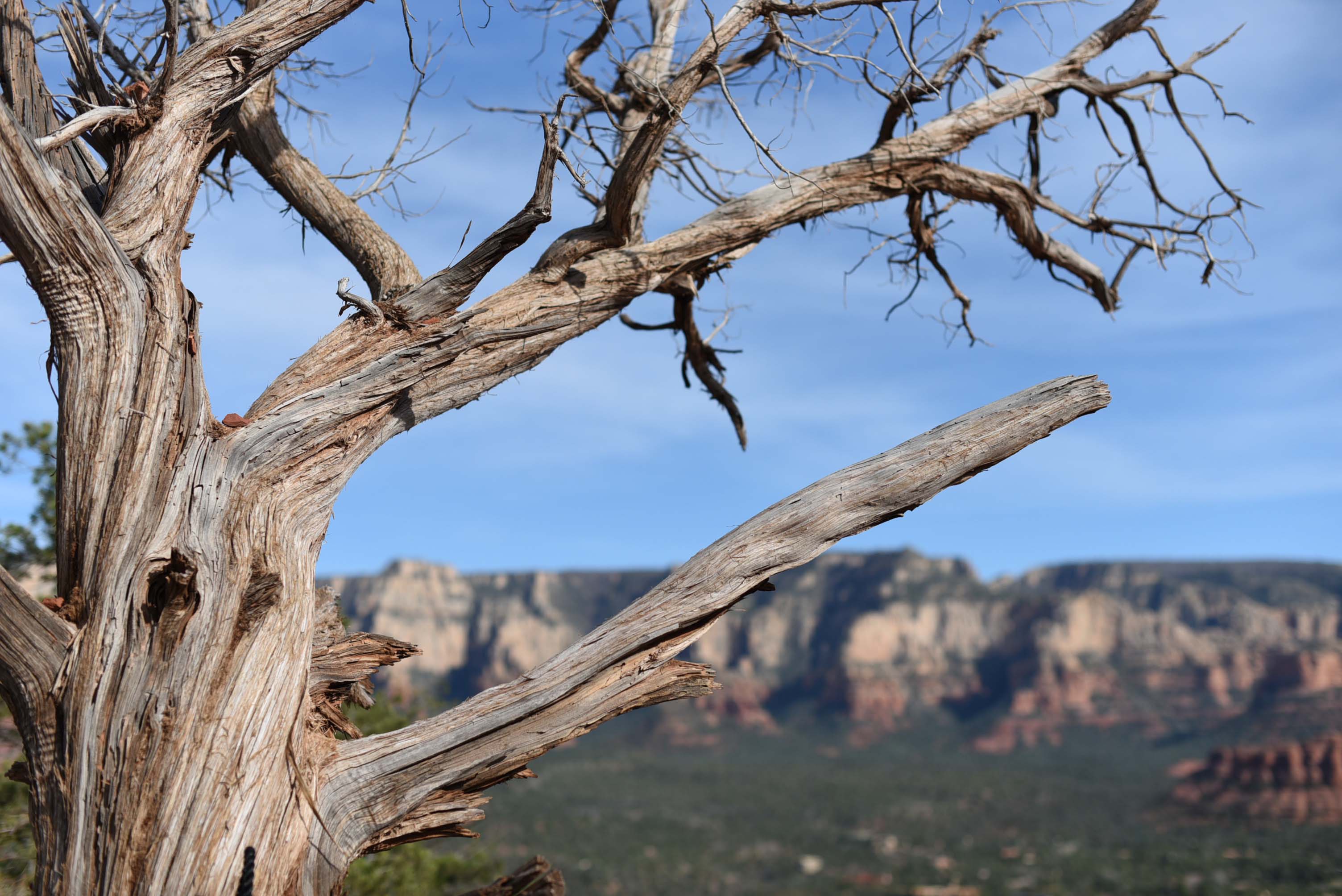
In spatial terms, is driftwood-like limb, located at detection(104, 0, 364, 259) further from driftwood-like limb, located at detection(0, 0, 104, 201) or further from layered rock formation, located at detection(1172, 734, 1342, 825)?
layered rock formation, located at detection(1172, 734, 1342, 825)

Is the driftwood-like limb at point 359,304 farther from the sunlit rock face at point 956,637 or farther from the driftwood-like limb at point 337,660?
the sunlit rock face at point 956,637

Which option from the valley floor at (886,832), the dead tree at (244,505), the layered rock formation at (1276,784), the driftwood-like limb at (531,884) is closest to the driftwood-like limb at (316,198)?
the dead tree at (244,505)

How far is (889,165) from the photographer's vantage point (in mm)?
5027

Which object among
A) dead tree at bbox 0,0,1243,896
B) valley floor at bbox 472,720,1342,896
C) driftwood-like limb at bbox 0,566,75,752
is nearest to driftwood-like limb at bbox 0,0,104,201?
dead tree at bbox 0,0,1243,896

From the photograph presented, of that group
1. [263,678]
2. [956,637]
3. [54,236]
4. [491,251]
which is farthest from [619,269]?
[956,637]

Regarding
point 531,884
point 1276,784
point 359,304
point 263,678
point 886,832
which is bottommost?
point 886,832

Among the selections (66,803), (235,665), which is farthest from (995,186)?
(66,803)

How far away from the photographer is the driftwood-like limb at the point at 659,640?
3.21 metres

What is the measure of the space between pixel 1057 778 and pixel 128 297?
7956 centimetres

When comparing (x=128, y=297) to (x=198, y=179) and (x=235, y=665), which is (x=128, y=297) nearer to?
(x=198, y=179)

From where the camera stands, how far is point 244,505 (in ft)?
11.0

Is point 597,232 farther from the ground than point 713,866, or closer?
farther from the ground

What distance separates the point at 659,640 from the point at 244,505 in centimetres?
143

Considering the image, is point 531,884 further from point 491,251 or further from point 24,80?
point 24,80
